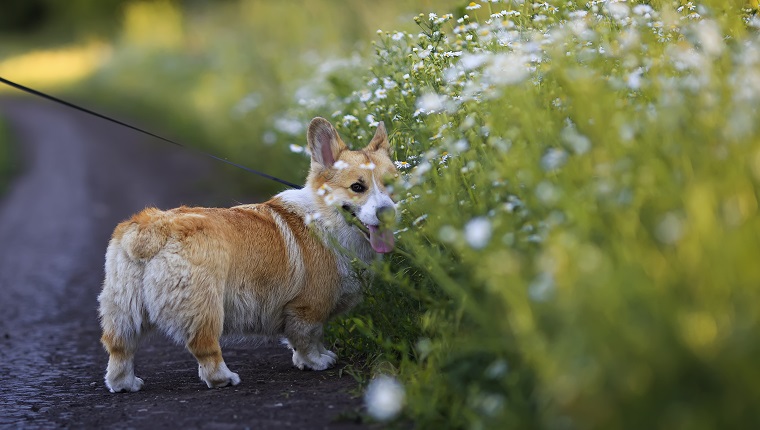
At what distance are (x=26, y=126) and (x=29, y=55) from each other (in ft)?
56.6

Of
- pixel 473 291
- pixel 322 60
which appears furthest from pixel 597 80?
pixel 322 60

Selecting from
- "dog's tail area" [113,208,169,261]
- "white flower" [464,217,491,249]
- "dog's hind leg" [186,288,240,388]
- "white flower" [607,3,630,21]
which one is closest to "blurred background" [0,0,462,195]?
"dog's tail area" [113,208,169,261]

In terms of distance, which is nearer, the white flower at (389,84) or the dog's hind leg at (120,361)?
the dog's hind leg at (120,361)

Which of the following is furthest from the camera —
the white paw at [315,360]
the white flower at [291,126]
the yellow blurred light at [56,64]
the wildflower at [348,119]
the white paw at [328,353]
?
the yellow blurred light at [56,64]

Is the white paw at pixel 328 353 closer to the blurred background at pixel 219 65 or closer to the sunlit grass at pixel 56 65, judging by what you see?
the blurred background at pixel 219 65

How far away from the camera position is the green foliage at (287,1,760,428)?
2434 mm

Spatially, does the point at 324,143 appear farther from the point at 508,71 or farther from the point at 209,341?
the point at 508,71

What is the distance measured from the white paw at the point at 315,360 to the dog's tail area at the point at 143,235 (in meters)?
1.07

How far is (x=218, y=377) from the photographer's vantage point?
4.83 m

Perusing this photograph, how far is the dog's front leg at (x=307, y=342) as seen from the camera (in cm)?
518

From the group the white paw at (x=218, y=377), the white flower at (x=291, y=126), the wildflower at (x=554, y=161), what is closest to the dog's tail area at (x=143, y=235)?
the white paw at (x=218, y=377)

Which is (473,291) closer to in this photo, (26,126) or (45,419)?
(45,419)

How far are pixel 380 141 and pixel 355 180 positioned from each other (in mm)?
474

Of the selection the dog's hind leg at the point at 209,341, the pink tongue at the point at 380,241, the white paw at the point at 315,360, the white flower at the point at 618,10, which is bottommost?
the white paw at the point at 315,360
